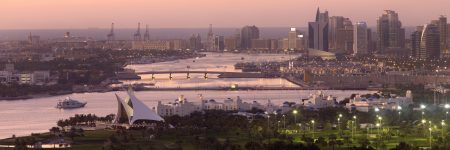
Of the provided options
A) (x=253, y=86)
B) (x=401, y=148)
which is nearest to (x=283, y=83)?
(x=253, y=86)

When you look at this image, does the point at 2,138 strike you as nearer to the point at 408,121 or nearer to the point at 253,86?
the point at 408,121

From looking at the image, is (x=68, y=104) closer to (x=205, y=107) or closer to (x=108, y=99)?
(x=108, y=99)

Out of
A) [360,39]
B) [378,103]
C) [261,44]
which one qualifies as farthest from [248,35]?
[378,103]

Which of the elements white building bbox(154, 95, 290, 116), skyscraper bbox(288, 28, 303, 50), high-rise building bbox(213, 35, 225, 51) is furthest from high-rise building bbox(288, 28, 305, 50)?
white building bbox(154, 95, 290, 116)

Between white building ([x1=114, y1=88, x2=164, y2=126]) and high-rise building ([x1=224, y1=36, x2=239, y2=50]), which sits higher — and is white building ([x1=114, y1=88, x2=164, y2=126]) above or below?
below

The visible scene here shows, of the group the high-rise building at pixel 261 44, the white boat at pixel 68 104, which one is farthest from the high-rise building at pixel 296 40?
the white boat at pixel 68 104

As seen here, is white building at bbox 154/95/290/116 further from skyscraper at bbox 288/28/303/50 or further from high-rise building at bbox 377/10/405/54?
skyscraper at bbox 288/28/303/50
